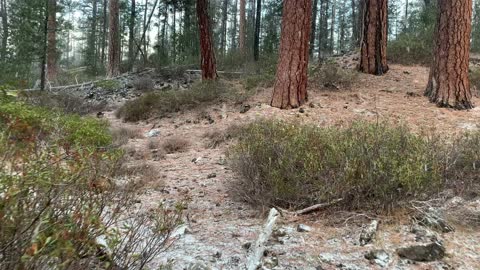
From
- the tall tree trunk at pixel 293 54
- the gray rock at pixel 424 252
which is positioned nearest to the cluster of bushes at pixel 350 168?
the gray rock at pixel 424 252

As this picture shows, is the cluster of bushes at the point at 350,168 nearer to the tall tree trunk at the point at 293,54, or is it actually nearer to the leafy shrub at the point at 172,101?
the tall tree trunk at the point at 293,54

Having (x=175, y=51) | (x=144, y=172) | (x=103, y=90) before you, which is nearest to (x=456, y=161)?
(x=144, y=172)

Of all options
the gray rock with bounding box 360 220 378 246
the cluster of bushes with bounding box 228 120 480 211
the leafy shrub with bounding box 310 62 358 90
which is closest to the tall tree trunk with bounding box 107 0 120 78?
the leafy shrub with bounding box 310 62 358 90

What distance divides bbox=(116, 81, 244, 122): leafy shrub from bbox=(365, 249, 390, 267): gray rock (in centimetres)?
599

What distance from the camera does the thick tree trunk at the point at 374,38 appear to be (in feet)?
28.3

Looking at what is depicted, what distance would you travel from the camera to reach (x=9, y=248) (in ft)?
4.58

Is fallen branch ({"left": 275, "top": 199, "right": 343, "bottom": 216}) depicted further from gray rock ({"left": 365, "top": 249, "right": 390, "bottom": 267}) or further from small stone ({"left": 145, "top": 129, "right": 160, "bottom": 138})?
small stone ({"left": 145, "top": 129, "right": 160, "bottom": 138})

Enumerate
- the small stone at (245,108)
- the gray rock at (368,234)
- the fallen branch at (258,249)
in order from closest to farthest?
the fallen branch at (258,249), the gray rock at (368,234), the small stone at (245,108)

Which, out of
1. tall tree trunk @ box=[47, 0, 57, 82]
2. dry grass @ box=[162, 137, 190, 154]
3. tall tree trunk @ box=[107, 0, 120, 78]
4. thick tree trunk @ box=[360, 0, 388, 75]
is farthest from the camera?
tall tree trunk @ box=[107, 0, 120, 78]

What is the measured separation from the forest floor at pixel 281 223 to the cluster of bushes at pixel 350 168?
16 cm

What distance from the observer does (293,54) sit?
710cm

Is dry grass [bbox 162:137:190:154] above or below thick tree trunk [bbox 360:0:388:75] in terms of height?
below

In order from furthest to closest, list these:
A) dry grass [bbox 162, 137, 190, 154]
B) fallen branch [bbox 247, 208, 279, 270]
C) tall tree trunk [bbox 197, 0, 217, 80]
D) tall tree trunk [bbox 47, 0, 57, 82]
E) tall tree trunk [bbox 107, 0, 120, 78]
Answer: tall tree trunk [bbox 107, 0, 120, 78] < tall tree trunk [bbox 47, 0, 57, 82] < tall tree trunk [bbox 197, 0, 217, 80] < dry grass [bbox 162, 137, 190, 154] < fallen branch [bbox 247, 208, 279, 270]

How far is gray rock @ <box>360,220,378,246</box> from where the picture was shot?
9.05ft
